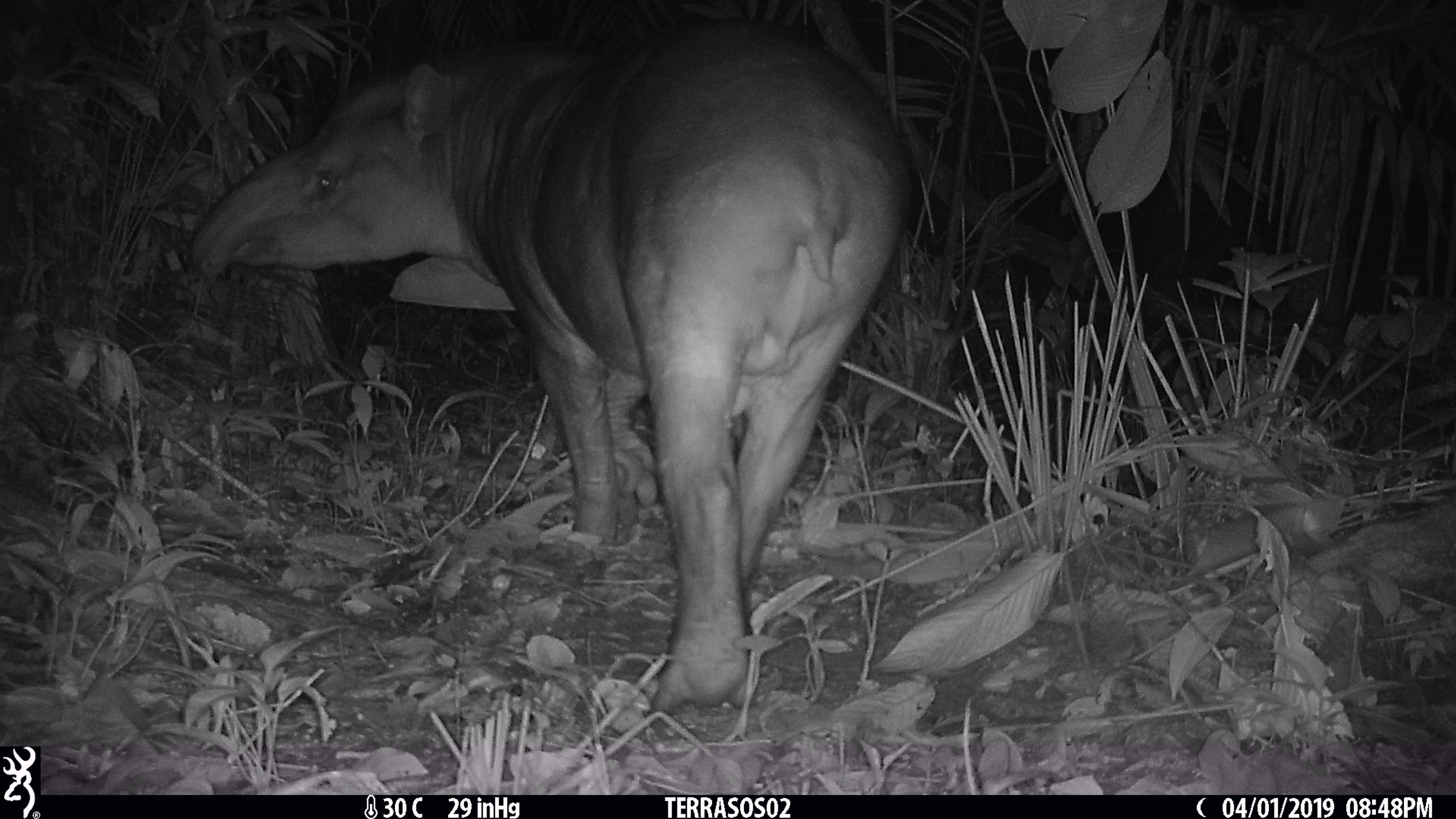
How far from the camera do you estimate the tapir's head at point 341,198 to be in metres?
4.30

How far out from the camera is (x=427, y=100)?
13.8 ft

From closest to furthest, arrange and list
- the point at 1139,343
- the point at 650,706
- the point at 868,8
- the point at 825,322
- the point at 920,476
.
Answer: the point at 650,706
the point at 825,322
the point at 1139,343
the point at 920,476
the point at 868,8

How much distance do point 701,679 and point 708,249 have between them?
821 mm

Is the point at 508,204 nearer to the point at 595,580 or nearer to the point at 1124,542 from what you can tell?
the point at 595,580

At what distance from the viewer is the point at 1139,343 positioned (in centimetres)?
359

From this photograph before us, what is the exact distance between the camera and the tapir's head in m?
4.30

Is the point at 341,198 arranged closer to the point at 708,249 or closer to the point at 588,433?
the point at 588,433

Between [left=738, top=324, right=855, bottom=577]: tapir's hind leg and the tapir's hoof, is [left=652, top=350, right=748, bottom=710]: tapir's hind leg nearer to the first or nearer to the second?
the tapir's hoof

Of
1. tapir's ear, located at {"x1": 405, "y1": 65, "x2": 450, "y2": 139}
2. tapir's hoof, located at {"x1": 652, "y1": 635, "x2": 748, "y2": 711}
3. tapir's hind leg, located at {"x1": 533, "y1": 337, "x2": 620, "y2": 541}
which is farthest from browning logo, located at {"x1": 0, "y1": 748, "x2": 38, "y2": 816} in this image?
tapir's ear, located at {"x1": 405, "y1": 65, "x2": 450, "y2": 139}

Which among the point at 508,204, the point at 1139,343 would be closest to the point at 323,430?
the point at 508,204

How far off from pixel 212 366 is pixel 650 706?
7.17 ft

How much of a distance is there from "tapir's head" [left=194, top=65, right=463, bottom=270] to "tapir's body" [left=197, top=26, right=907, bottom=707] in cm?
32

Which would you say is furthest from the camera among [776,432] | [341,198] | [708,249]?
[341,198]

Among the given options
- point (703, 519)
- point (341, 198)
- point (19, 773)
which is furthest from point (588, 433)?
point (19, 773)
